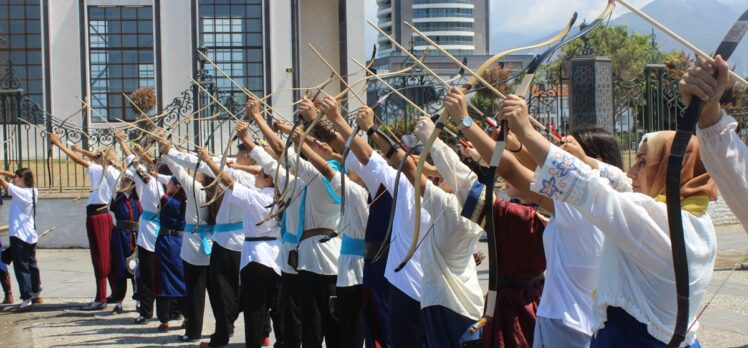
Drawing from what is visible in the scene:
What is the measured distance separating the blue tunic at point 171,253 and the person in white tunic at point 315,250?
271 centimetres

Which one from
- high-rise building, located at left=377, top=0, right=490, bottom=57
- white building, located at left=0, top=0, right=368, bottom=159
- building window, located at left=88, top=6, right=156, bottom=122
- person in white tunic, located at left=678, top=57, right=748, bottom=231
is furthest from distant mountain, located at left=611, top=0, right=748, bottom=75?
high-rise building, located at left=377, top=0, right=490, bottom=57

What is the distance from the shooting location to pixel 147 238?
1018cm

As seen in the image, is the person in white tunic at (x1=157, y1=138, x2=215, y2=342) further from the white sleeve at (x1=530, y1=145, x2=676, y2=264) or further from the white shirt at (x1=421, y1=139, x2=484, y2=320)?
the white sleeve at (x1=530, y1=145, x2=676, y2=264)

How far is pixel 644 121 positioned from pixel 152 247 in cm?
845

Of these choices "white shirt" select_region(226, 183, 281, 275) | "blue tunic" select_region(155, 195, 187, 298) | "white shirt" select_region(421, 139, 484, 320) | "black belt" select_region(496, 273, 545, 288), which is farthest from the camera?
"blue tunic" select_region(155, 195, 187, 298)

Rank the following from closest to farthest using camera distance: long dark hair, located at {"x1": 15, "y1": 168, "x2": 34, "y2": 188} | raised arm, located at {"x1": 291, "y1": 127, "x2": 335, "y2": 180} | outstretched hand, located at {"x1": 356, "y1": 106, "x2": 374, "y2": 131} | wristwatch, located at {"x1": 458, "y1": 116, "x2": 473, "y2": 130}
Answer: wristwatch, located at {"x1": 458, "y1": 116, "x2": 473, "y2": 130}, outstretched hand, located at {"x1": 356, "y1": 106, "x2": 374, "y2": 131}, raised arm, located at {"x1": 291, "y1": 127, "x2": 335, "y2": 180}, long dark hair, located at {"x1": 15, "y1": 168, "x2": 34, "y2": 188}

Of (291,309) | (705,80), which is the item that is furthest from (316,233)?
(705,80)

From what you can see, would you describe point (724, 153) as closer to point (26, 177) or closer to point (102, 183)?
point (102, 183)

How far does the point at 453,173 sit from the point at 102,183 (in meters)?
7.11

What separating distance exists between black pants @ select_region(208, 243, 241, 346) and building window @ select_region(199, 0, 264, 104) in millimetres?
23873

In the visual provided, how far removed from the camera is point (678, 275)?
3.18 metres

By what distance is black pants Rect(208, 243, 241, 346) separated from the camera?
27.3ft

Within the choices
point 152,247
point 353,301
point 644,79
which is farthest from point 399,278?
point 644,79

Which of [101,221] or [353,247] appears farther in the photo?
[101,221]
